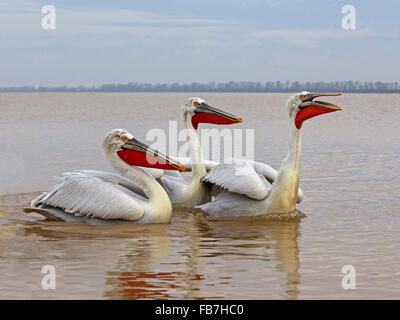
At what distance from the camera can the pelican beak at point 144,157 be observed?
6957 millimetres

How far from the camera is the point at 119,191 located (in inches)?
267

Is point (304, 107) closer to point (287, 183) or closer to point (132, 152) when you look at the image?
point (287, 183)

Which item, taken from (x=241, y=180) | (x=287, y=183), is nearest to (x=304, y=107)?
(x=287, y=183)

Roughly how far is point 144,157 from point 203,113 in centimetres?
118

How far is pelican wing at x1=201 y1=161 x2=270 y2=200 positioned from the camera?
23.1 ft

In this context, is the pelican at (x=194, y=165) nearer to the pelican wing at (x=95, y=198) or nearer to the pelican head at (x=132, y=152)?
the pelican head at (x=132, y=152)

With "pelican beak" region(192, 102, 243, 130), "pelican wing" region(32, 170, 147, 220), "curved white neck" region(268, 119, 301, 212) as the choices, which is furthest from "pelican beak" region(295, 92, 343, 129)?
"pelican wing" region(32, 170, 147, 220)

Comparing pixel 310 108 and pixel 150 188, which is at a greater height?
pixel 310 108

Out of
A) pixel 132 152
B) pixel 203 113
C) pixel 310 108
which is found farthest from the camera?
pixel 203 113

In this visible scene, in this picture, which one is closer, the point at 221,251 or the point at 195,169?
the point at 221,251

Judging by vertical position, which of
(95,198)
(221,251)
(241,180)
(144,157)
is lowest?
(221,251)

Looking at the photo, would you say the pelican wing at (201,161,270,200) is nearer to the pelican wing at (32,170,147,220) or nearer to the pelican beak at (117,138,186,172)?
the pelican beak at (117,138,186,172)

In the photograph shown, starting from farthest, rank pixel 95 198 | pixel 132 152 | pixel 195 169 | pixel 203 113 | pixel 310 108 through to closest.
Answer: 1. pixel 203 113
2. pixel 195 169
3. pixel 310 108
4. pixel 132 152
5. pixel 95 198
